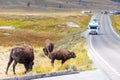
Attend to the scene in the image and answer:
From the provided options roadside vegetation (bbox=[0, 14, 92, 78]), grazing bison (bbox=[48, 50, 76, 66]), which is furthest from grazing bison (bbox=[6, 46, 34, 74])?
grazing bison (bbox=[48, 50, 76, 66])

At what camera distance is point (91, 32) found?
7319 cm

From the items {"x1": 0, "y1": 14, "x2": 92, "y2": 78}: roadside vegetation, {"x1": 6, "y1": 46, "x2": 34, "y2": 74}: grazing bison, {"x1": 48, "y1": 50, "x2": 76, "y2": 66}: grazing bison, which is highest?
{"x1": 6, "y1": 46, "x2": 34, "y2": 74}: grazing bison

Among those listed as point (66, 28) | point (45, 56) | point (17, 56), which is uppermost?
point (17, 56)

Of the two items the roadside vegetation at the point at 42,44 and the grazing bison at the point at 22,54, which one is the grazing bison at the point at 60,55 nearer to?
the roadside vegetation at the point at 42,44

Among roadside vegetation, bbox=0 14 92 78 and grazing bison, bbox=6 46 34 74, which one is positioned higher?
grazing bison, bbox=6 46 34 74

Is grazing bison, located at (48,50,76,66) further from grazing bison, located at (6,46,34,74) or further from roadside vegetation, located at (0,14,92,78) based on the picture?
grazing bison, located at (6,46,34,74)

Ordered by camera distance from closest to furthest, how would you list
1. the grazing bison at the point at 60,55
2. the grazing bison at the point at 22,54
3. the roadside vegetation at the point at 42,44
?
→ the grazing bison at the point at 22,54 → the roadside vegetation at the point at 42,44 → the grazing bison at the point at 60,55

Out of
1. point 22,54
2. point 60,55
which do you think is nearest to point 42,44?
point 60,55

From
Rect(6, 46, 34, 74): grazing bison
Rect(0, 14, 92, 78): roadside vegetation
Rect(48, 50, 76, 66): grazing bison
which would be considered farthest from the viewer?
Rect(48, 50, 76, 66): grazing bison

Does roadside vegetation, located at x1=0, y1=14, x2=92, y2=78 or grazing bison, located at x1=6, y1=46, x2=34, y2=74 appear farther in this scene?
roadside vegetation, located at x1=0, y1=14, x2=92, y2=78

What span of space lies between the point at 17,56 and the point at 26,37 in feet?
153

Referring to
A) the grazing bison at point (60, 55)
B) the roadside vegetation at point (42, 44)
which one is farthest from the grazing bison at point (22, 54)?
the grazing bison at point (60, 55)

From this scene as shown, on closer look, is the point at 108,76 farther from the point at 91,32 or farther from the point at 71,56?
the point at 91,32

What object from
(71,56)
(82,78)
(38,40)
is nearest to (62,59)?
(71,56)
